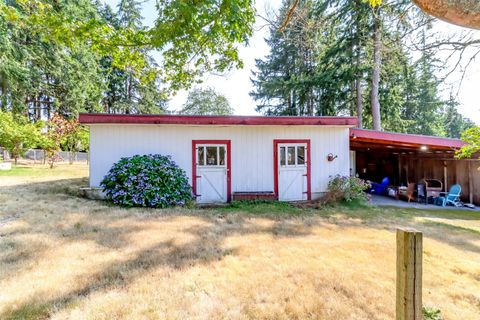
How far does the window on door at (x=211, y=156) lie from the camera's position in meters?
7.79

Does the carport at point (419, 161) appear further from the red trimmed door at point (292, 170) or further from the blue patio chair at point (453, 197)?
the red trimmed door at point (292, 170)

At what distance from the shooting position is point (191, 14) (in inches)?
130

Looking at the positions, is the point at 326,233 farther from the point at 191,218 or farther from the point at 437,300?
the point at 191,218

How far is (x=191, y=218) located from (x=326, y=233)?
2.80 meters

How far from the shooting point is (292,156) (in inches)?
319

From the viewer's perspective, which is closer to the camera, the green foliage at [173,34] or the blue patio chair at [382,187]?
the green foliage at [173,34]

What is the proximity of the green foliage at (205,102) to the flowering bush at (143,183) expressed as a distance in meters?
25.2

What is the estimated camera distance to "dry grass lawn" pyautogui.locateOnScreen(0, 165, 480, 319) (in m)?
2.39

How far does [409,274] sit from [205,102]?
104ft

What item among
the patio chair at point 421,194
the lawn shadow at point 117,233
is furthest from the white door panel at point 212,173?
the patio chair at point 421,194

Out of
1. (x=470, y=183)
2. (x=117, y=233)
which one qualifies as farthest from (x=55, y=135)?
(x=470, y=183)

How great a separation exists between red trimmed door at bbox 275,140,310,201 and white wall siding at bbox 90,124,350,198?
0.18 meters

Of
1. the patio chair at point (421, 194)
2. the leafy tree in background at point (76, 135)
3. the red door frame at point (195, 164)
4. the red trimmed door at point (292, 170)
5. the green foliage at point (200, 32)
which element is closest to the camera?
the green foliage at point (200, 32)

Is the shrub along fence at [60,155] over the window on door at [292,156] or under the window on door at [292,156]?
over
